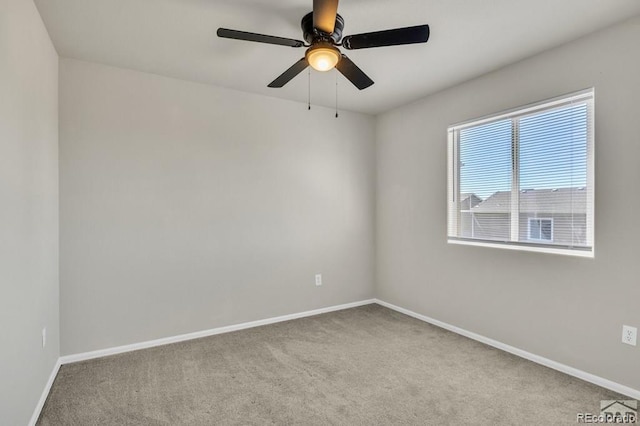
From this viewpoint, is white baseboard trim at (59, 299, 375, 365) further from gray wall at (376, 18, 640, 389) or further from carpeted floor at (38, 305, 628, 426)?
gray wall at (376, 18, 640, 389)

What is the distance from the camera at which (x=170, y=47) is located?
8.39ft

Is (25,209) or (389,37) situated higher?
(389,37)

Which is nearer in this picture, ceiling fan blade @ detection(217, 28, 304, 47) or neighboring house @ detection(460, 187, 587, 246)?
ceiling fan blade @ detection(217, 28, 304, 47)

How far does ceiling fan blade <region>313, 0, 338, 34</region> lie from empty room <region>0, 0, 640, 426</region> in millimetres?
14

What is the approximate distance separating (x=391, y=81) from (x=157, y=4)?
2.07 metres

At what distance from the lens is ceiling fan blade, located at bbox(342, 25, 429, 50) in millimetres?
1792

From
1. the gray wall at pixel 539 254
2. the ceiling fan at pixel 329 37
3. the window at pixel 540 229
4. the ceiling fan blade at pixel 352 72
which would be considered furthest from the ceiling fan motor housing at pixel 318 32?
the window at pixel 540 229

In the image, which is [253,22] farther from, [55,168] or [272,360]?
[272,360]

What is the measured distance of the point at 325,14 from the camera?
1698 millimetres

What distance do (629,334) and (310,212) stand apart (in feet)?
9.47

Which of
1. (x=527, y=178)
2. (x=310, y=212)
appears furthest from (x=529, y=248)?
(x=310, y=212)

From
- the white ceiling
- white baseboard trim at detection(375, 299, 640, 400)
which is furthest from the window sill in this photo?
the white ceiling

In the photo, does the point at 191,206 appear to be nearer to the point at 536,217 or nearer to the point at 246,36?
the point at 246,36

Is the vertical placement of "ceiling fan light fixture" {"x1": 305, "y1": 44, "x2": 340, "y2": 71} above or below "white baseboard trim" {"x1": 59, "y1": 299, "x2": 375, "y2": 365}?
above
